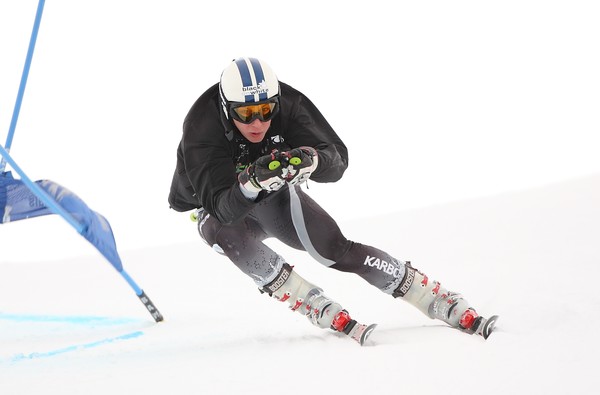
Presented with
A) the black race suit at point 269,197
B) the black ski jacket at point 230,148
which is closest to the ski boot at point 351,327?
the black race suit at point 269,197

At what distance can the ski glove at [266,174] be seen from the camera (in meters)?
3.02

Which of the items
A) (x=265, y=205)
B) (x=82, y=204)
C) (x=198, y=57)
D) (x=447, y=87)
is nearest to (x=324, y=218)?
(x=265, y=205)

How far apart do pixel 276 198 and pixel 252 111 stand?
453mm

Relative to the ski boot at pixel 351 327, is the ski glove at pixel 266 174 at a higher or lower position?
higher

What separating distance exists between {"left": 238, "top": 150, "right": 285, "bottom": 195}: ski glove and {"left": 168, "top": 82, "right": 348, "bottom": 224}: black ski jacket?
0.40 ft

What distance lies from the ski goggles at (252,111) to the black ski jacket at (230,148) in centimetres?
11

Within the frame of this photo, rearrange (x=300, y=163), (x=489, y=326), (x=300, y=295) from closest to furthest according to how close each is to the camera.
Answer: (x=489, y=326) → (x=300, y=163) → (x=300, y=295)

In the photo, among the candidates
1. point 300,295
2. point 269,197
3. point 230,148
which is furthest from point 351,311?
point 230,148

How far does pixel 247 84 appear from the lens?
3.33 m

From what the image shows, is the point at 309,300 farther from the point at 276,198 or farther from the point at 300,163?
the point at 300,163

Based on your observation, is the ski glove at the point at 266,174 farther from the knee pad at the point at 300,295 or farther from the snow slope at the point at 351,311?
the snow slope at the point at 351,311

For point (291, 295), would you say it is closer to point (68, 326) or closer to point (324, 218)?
point (324, 218)

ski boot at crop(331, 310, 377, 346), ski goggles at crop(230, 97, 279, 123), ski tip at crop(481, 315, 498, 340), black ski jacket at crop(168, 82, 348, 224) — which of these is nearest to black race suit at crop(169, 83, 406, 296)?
black ski jacket at crop(168, 82, 348, 224)

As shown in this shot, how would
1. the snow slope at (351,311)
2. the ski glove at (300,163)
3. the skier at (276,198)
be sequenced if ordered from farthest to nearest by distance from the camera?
the skier at (276,198), the ski glove at (300,163), the snow slope at (351,311)
